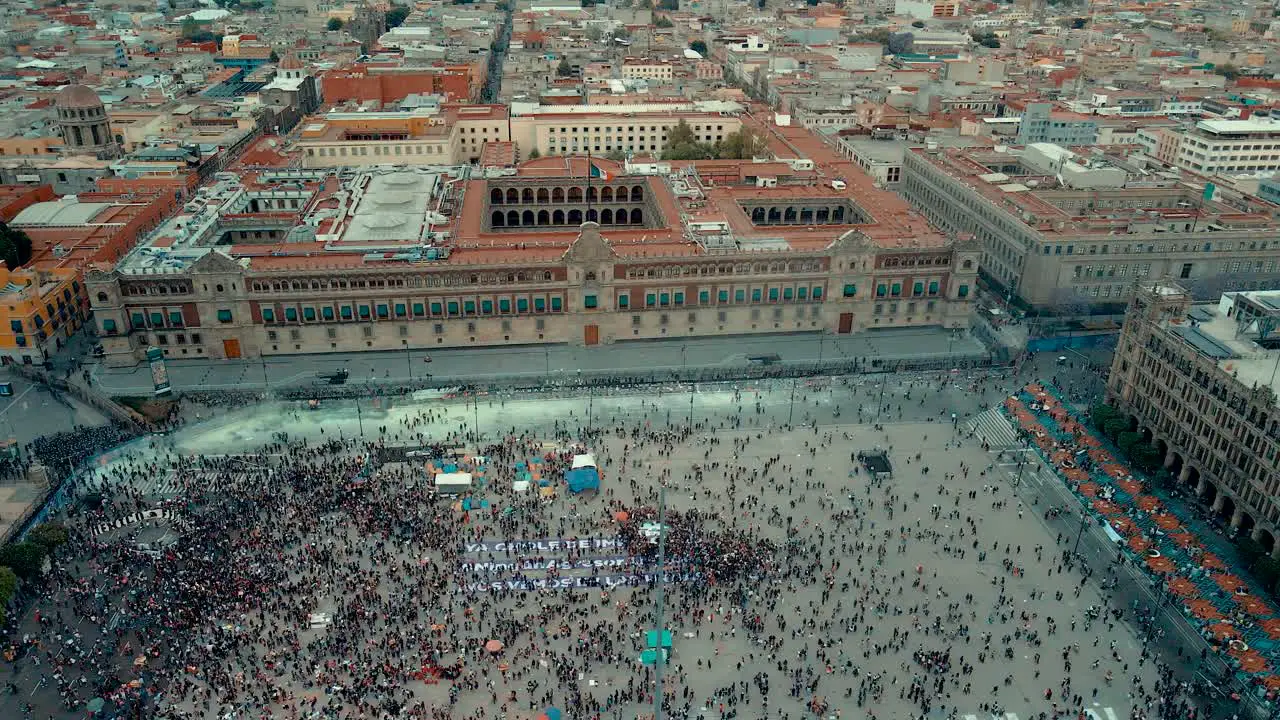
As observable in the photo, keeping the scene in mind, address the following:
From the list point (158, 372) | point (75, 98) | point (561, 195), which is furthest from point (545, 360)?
point (75, 98)

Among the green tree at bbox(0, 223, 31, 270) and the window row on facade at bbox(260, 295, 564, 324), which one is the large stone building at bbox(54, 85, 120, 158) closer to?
the green tree at bbox(0, 223, 31, 270)

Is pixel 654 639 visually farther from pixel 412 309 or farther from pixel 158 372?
pixel 158 372

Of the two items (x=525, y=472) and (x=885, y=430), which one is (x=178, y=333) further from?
(x=885, y=430)

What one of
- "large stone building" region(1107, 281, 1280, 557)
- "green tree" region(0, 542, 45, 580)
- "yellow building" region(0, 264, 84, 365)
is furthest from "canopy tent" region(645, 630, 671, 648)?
"yellow building" region(0, 264, 84, 365)

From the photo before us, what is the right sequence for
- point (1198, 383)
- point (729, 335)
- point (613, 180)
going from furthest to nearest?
point (613, 180) → point (729, 335) → point (1198, 383)

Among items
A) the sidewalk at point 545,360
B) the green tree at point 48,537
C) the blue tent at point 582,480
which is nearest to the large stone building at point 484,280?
the sidewalk at point 545,360

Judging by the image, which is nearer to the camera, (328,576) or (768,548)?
(328,576)

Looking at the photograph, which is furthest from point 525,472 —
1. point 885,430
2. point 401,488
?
point 885,430
